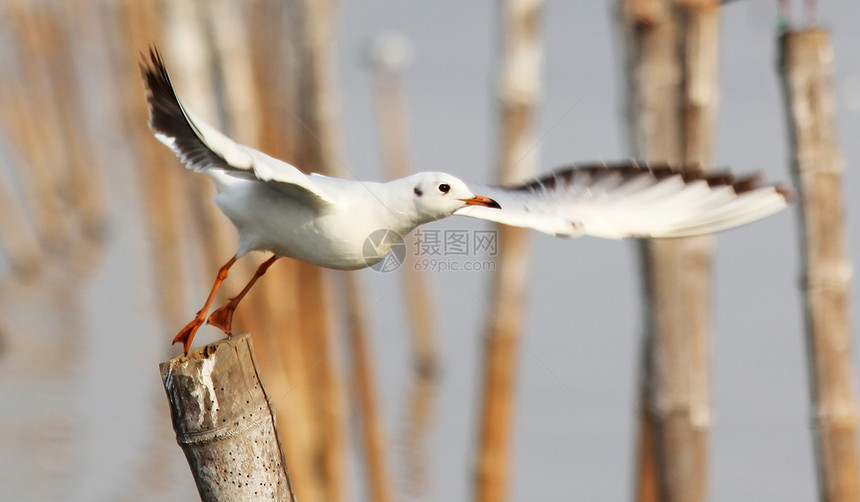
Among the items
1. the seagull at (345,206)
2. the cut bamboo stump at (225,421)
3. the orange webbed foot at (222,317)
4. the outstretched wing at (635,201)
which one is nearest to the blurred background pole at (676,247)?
the outstretched wing at (635,201)

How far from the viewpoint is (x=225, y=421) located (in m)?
2.99

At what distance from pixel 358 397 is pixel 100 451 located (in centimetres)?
379

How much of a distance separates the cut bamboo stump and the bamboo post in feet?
8.62

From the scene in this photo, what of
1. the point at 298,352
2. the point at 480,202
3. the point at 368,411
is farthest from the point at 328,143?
the point at 480,202

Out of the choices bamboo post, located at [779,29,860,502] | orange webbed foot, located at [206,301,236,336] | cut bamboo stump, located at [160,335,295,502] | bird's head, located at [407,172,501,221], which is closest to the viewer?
cut bamboo stump, located at [160,335,295,502]

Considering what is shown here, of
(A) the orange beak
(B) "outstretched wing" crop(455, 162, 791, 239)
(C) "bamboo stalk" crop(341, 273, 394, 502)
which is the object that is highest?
(B) "outstretched wing" crop(455, 162, 791, 239)

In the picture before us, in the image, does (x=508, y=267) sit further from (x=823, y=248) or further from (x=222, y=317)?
(x=222, y=317)

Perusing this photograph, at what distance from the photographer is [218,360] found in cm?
301

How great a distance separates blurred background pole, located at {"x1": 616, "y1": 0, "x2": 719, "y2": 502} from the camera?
5125mm

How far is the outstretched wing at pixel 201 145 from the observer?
3.03m

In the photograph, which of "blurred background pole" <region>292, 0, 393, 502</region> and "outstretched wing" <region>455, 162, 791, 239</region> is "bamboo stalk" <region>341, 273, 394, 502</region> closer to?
"blurred background pole" <region>292, 0, 393, 502</region>

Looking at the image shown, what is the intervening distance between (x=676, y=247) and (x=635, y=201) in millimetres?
1088

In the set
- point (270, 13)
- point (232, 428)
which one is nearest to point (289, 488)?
point (232, 428)

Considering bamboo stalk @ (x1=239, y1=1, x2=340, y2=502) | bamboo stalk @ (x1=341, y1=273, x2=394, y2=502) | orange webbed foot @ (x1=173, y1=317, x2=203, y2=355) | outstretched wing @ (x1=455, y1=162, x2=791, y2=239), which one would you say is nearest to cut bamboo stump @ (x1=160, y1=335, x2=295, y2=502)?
orange webbed foot @ (x1=173, y1=317, x2=203, y2=355)
